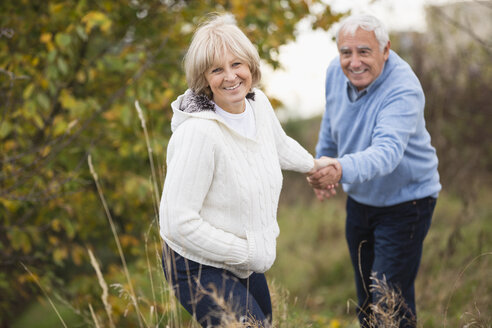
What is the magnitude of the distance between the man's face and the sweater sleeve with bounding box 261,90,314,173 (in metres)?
0.55

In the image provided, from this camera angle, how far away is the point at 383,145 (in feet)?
7.92

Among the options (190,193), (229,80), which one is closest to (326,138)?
(229,80)

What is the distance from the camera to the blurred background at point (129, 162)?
125 inches

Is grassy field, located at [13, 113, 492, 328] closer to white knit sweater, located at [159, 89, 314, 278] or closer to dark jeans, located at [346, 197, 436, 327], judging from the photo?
dark jeans, located at [346, 197, 436, 327]

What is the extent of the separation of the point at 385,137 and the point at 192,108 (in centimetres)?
107

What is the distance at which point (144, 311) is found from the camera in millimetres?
3371

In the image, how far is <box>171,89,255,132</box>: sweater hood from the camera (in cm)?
185

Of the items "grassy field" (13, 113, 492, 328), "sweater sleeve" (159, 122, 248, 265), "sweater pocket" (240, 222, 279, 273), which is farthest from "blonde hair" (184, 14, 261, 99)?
"grassy field" (13, 113, 492, 328)

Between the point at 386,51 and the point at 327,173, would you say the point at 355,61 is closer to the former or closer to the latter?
the point at 386,51

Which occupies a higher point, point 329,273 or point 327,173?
point 327,173

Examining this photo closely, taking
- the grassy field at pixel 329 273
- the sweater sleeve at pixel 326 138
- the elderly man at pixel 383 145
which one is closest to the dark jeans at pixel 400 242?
the elderly man at pixel 383 145

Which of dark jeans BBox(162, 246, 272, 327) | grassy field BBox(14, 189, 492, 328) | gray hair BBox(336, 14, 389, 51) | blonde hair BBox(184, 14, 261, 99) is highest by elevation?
blonde hair BBox(184, 14, 261, 99)

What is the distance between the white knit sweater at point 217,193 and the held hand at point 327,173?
496 millimetres

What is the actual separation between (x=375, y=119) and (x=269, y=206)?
0.94 m
